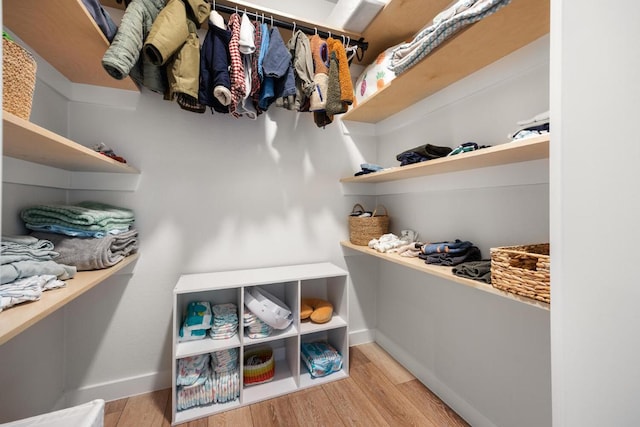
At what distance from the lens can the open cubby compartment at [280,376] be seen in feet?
4.88

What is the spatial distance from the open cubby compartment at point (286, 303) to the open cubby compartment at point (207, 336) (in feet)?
0.36

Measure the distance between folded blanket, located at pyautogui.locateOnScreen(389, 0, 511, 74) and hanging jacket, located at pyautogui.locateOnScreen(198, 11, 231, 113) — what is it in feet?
2.64

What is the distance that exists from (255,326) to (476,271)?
114 cm

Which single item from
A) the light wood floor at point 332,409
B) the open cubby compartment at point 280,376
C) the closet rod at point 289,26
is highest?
the closet rod at point 289,26

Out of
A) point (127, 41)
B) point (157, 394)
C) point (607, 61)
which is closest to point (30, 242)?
point (127, 41)

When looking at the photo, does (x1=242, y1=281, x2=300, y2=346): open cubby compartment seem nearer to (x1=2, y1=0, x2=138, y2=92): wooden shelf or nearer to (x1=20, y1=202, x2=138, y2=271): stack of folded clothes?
(x1=20, y1=202, x2=138, y2=271): stack of folded clothes

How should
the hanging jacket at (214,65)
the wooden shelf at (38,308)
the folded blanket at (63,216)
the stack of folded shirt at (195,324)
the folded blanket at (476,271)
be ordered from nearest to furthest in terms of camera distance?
1. the wooden shelf at (38,308)
2. the folded blanket at (476,271)
3. the folded blanket at (63,216)
4. the hanging jacket at (214,65)
5. the stack of folded shirt at (195,324)

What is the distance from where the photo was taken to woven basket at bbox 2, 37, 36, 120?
2.15 ft

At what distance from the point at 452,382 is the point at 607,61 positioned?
4.88 ft

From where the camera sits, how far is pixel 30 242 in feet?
3.03

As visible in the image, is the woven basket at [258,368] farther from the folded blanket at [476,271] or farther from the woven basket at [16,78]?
the woven basket at [16,78]

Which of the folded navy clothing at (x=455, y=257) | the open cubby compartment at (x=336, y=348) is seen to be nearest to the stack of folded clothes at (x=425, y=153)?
the folded navy clothing at (x=455, y=257)

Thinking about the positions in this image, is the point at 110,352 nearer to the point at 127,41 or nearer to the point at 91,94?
the point at 91,94

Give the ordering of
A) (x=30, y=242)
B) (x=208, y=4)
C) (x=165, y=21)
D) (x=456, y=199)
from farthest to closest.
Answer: (x=456, y=199)
(x=208, y=4)
(x=165, y=21)
(x=30, y=242)
